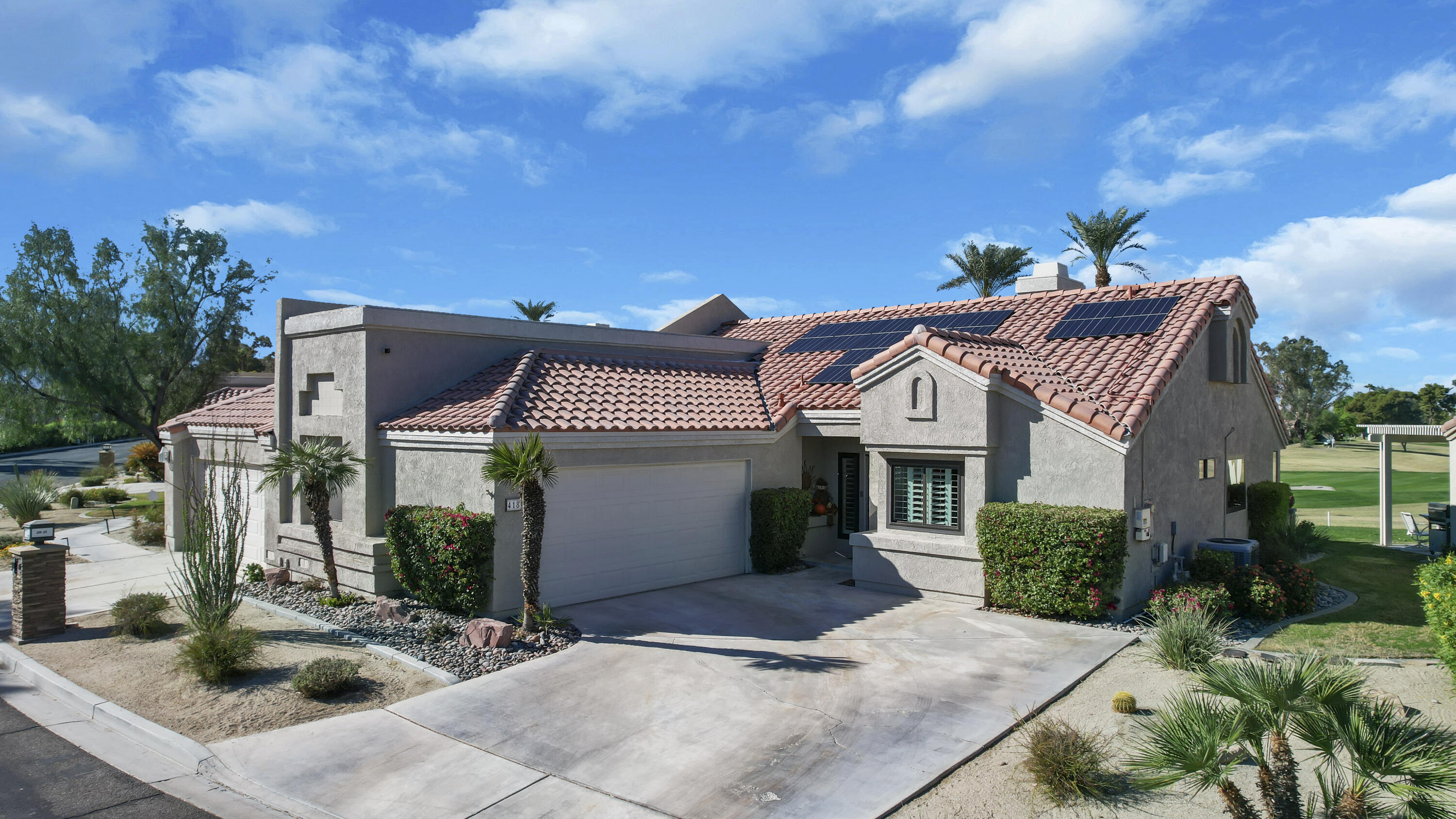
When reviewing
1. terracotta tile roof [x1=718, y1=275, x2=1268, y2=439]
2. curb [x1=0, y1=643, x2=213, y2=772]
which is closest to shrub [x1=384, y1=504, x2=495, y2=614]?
curb [x1=0, y1=643, x2=213, y2=772]

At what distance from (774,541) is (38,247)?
3662 cm

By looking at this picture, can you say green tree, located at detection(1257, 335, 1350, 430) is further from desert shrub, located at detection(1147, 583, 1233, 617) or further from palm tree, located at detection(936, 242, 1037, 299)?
desert shrub, located at detection(1147, 583, 1233, 617)

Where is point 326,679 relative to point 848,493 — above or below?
below

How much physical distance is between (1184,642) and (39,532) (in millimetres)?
15904

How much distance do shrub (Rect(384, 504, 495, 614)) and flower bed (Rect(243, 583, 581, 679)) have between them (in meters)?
0.32

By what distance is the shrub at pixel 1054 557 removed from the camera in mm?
12172

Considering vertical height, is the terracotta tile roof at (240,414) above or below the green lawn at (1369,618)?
above

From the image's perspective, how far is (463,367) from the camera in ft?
50.7

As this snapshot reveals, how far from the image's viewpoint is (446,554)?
12305 millimetres

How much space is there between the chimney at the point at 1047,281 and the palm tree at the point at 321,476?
15.4 metres

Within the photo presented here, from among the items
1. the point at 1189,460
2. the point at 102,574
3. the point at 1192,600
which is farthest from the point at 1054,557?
the point at 102,574

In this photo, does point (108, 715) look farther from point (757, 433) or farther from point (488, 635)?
point (757, 433)

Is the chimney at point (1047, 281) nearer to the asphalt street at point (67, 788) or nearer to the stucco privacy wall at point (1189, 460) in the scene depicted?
the stucco privacy wall at point (1189, 460)

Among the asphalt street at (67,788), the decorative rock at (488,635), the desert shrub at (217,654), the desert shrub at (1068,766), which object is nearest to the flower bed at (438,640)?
the decorative rock at (488,635)
